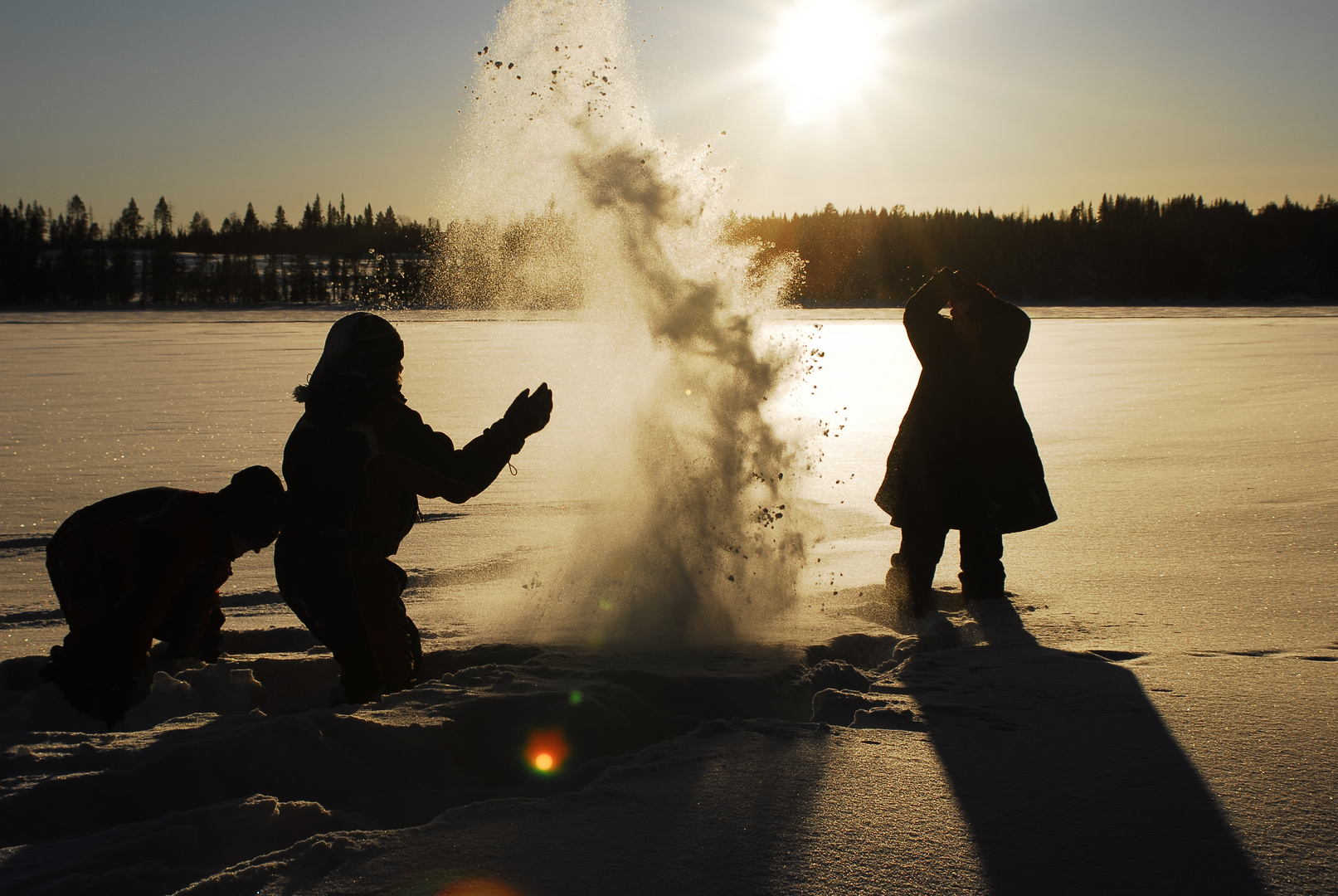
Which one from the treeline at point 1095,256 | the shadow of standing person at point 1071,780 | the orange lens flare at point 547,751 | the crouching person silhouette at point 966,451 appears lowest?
the orange lens flare at point 547,751

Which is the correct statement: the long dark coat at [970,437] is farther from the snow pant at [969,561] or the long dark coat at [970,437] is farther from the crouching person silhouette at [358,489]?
the crouching person silhouette at [358,489]

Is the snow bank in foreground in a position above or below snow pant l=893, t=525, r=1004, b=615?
below

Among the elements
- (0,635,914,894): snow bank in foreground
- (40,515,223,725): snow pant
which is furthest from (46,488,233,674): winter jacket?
(0,635,914,894): snow bank in foreground

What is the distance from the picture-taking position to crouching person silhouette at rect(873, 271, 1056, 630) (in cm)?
457

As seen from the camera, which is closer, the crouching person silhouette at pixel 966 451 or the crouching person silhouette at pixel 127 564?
the crouching person silhouette at pixel 127 564

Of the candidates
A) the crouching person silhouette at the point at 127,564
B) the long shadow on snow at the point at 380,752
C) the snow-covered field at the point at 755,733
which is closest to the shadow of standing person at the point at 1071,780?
the snow-covered field at the point at 755,733

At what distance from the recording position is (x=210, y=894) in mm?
1959

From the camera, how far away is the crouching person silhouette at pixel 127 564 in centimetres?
299

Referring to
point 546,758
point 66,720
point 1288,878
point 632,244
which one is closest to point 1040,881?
point 1288,878

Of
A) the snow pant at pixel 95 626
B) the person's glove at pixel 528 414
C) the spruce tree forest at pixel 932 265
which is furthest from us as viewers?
the spruce tree forest at pixel 932 265

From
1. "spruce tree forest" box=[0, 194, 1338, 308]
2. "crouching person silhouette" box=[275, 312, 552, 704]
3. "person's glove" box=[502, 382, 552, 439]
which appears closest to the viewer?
"crouching person silhouette" box=[275, 312, 552, 704]

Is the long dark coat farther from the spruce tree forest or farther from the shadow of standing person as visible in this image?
the spruce tree forest

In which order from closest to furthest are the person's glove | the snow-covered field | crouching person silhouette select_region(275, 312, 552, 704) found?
the snow-covered field → crouching person silhouette select_region(275, 312, 552, 704) → the person's glove

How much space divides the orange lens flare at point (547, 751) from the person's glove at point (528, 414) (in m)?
1.09
